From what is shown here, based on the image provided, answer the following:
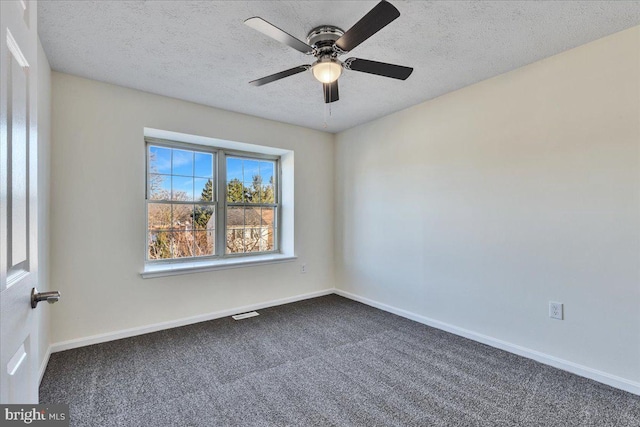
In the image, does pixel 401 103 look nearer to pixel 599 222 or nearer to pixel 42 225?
pixel 599 222

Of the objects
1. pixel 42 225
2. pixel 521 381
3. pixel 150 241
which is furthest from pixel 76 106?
pixel 521 381

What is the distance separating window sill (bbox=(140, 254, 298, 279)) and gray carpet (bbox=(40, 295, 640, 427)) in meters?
0.61

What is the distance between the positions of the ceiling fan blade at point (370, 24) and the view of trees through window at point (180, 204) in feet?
8.35

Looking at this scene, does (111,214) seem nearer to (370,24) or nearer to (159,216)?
(159,216)

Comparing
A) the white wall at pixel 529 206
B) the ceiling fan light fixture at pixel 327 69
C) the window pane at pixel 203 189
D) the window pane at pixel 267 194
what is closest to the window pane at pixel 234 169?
the window pane at pixel 203 189

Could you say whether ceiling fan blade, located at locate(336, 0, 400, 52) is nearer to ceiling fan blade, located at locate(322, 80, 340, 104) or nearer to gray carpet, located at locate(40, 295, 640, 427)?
ceiling fan blade, located at locate(322, 80, 340, 104)

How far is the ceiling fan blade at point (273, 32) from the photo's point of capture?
62.4 inches

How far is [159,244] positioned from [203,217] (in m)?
0.58

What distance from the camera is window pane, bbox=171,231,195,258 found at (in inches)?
139

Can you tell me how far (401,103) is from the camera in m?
3.37

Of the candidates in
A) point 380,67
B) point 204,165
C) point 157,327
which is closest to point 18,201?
point 380,67

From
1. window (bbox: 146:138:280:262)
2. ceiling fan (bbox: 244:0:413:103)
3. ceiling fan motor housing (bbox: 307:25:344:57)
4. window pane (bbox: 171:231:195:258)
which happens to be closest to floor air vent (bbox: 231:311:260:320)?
window (bbox: 146:138:280:262)

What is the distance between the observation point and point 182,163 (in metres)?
3.60

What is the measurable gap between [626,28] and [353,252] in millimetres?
3295
